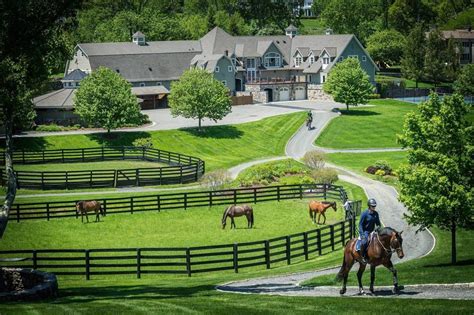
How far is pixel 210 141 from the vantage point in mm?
88188

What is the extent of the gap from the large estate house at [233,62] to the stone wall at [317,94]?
5.6 inches

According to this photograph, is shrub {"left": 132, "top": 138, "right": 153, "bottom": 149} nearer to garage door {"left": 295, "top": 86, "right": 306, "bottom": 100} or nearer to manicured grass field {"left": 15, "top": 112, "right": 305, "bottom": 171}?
manicured grass field {"left": 15, "top": 112, "right": 305, "bottom": 171}

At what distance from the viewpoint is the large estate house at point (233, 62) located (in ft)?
380

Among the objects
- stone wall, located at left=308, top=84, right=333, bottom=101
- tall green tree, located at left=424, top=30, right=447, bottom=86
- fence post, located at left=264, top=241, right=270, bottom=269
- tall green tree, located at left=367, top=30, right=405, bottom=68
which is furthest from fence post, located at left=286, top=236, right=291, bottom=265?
tall green tree, located at left=367, top=30, right=405, bottom=68

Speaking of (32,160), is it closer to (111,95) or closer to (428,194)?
(111,95)

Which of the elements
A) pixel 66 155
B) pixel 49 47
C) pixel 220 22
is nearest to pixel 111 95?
pixel 66 155

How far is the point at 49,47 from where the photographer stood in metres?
30.1

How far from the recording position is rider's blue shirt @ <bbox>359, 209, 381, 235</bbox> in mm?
26469

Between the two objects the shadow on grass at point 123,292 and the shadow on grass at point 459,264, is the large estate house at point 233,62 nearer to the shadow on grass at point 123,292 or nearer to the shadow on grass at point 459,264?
the shadow on grass at point 123,292

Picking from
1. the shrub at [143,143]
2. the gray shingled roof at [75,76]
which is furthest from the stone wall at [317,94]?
the shrub at [143,143]

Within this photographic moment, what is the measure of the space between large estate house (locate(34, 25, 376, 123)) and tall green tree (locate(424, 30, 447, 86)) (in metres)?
10.8

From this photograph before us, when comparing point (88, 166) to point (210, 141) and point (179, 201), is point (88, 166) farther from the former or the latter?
point (179, 201)

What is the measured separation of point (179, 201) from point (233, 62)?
7179 centimetres

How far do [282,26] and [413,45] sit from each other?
51.3m
